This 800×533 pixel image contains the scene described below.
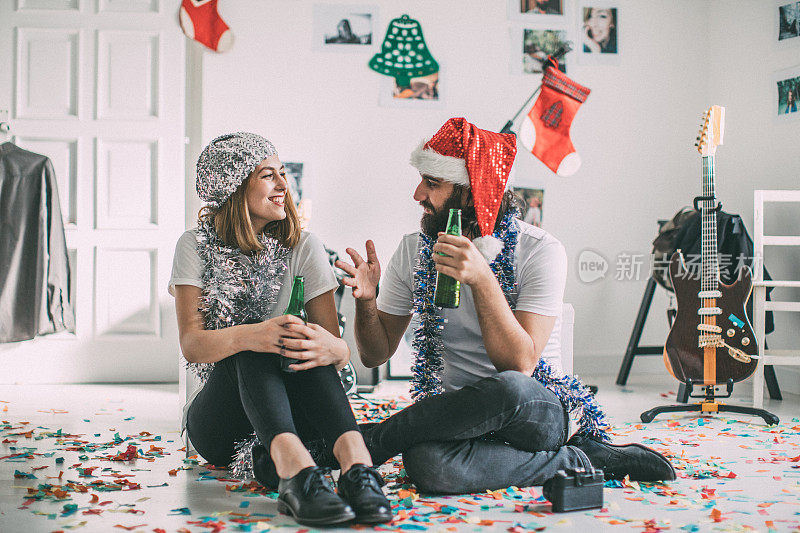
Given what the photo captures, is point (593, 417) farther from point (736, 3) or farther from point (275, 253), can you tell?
point (736, 3)

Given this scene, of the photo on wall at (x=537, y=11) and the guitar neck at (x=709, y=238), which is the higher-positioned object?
the photo on wall at (x=537, y=11)

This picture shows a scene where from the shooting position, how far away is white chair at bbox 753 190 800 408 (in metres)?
3.11

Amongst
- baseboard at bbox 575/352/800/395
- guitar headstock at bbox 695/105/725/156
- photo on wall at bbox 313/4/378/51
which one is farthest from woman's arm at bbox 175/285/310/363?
baseboard at bbox 575/352/800/395

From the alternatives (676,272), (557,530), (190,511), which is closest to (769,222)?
(676,272)

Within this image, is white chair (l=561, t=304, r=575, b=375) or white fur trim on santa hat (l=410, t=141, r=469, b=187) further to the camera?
white chair (l=561, t=304, r=575, b=375)

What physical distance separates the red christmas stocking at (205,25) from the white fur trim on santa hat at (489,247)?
255 cm

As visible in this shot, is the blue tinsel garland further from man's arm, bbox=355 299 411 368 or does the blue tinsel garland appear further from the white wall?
the white wall

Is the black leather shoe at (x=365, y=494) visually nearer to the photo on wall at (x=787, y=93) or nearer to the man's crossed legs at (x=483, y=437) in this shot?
the man's crossed legs at (x=483, y=437)

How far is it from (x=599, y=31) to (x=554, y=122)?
704 millimetres

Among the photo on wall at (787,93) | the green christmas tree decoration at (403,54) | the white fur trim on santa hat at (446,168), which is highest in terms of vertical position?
the green christmas tree decoration at (403,54)

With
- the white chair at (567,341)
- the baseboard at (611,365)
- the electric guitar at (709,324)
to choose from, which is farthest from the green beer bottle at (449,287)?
the baseboard at (611,365)

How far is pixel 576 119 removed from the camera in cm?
420

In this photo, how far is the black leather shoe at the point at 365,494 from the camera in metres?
1.51

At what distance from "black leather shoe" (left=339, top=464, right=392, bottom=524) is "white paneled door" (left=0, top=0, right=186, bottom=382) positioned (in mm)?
2413
